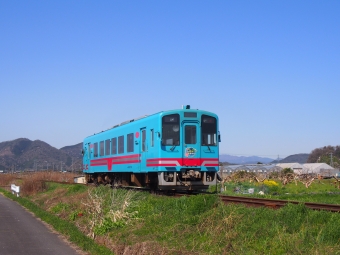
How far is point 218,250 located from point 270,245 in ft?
3.27

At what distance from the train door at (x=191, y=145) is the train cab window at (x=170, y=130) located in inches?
11.9

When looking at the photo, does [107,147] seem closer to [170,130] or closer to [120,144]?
[120,144]

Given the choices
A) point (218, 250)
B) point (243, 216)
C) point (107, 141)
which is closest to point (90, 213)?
point (243, 216)

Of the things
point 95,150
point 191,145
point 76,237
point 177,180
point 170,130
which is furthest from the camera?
point 95,150

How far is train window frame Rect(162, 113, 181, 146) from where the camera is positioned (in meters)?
19.0

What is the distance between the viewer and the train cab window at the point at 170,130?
62.3 feet

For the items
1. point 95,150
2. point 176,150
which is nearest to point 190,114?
point 176,150

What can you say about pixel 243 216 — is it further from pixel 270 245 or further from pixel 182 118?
pixel 182 118

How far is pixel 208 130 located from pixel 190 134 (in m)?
0.83

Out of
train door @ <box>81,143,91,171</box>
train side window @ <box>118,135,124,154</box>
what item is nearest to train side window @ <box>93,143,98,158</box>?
train door @ <box>81,143,91,171</box>

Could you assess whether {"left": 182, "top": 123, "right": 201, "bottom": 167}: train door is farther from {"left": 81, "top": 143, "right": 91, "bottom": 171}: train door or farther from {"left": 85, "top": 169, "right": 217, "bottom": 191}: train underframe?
{"left": 81, "top": 143, "right": 91, "bottom": 171}: train door

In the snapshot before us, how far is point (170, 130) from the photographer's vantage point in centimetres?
1916

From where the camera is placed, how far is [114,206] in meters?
14.9

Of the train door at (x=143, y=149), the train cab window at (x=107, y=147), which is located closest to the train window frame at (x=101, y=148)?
the train cab window at (x=107, y=147)
